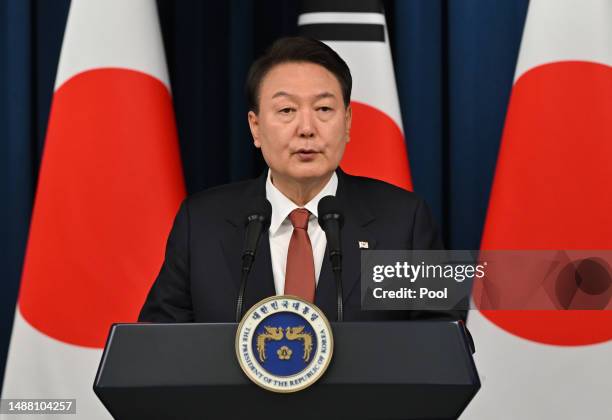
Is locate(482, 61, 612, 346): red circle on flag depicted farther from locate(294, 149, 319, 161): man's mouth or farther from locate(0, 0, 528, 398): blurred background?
locate(294, 149, 319, 161): man's mouth

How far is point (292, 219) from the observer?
1501 millimetres

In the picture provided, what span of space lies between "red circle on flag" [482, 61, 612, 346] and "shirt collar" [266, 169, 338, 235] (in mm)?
806

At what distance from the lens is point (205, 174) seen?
2840mm

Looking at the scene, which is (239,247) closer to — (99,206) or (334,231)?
(334,231)

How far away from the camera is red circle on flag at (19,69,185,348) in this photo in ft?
7.49

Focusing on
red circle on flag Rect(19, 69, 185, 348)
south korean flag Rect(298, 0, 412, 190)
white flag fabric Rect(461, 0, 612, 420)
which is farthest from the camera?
south korean flag Rect(298, 0, 412, 190)

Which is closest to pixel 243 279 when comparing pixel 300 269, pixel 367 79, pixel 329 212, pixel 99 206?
pixel 329 212

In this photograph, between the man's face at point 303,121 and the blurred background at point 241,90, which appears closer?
the man's face at point 303,121

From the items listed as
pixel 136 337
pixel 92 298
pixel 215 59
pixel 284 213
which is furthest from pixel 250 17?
pixel 136 337

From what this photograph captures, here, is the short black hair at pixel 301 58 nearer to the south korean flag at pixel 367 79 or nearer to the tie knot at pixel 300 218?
the tie knot at pixel 300 218

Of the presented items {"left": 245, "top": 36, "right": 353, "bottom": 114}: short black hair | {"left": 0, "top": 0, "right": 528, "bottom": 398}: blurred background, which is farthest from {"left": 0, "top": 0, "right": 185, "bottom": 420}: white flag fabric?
{"left": 245, "top": 36, "right": 353, "bottom": 114}: short black hair

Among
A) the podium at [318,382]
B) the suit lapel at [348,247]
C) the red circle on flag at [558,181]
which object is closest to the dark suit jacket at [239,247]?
the suit lapel at [348,247]

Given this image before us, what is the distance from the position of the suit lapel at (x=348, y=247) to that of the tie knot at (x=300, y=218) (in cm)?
7

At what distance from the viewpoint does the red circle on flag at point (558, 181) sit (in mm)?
2182
